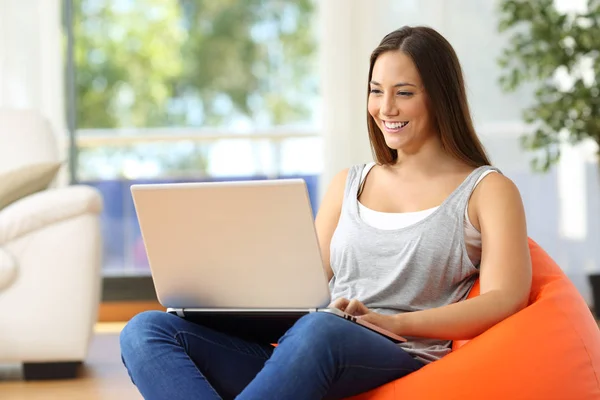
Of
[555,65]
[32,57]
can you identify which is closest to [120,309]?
[32,57]

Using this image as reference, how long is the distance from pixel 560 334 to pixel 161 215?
0.81 m

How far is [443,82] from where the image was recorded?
1986 millimetres

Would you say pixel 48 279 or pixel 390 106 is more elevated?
pixel 390 106

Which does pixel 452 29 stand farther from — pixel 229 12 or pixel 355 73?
pixel 229 12

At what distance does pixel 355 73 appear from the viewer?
188 inches

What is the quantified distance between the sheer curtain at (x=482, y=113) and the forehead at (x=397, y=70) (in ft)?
8.91

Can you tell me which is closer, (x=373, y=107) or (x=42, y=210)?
(x=373, y=107)

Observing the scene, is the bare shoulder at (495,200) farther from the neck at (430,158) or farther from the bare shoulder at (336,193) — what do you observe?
the bare shoulder at (336,193)

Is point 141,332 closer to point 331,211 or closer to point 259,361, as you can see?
point 259,361

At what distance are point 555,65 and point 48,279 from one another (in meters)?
2.34

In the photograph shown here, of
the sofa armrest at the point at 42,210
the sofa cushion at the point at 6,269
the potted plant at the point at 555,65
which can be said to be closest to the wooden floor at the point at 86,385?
the sofa cushion at the point at 6,269

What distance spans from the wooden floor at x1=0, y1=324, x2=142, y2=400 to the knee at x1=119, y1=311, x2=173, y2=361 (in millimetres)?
1182

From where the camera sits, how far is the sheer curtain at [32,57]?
4848 mm

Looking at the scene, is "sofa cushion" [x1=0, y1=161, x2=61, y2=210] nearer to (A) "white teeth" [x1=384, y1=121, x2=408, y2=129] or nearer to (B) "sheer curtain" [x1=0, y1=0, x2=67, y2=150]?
(B) "sheer curtain" [x1=0, y1=0, x2=67, y2=150]
